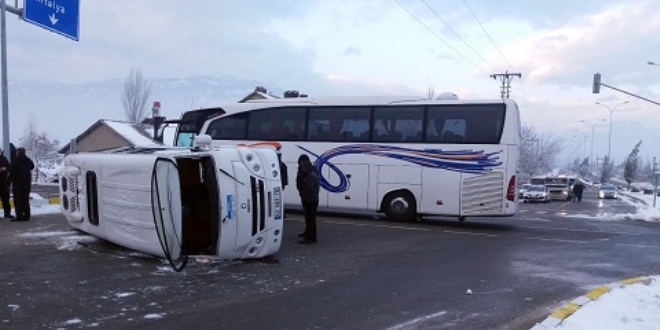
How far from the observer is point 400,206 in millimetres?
17281

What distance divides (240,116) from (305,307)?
42.0 feet

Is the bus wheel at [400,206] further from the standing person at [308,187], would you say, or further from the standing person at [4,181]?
the standing person at [4,181]

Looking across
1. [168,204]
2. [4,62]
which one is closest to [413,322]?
[168,204]

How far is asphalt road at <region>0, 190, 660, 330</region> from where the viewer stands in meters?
6.42

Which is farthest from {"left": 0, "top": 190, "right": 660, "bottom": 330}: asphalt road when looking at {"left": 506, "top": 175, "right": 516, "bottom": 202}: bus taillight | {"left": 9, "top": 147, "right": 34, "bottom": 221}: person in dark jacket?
{"left": 506, "top": 175, "right": 516, "bottom": 202}: bus taillight

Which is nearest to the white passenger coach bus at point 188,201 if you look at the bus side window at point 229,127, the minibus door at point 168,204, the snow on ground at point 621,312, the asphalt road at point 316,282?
the minibus door at point 168,204

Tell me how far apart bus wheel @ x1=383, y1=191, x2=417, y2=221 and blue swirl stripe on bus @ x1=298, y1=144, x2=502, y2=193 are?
3.61ft

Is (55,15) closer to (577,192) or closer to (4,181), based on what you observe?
(4,181)

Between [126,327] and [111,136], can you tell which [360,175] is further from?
[111,136]

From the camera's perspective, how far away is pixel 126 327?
5934 millimetres

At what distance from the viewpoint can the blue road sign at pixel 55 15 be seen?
628 inches

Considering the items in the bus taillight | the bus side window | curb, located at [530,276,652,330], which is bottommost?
curb, located at [530,276,652,330]

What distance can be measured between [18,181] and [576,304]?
12.5 meters

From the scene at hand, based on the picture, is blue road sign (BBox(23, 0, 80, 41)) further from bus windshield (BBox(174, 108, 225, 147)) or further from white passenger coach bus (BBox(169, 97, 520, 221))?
white passenger coach bus (BBox(169, 97, 520, 221))
